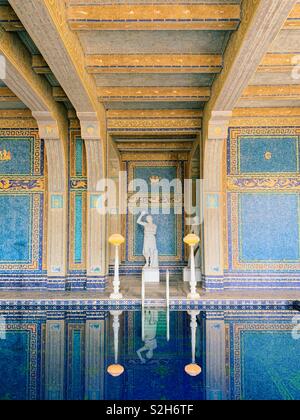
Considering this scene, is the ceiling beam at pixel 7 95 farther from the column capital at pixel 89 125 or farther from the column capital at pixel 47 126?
the column capital at pixel 89 125

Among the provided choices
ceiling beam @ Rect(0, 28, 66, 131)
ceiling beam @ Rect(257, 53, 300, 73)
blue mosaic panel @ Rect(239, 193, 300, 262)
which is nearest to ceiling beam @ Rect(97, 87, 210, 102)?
ceiling beam @ Rect(0, 28, 66, 131)

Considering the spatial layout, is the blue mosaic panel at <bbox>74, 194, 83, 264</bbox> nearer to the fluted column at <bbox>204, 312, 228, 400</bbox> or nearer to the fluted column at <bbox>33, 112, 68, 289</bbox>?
the fluted column at <bbox>33, 112, 68, 289</bbox>

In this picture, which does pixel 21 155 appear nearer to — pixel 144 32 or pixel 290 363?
pixel 144 32

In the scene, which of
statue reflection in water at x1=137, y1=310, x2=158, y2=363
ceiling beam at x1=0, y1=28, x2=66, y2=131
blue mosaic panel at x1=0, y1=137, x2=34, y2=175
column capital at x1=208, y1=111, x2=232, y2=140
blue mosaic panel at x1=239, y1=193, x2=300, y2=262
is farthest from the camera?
blue mosaic panel at x1=0, y1=137, x2=34, y2=175

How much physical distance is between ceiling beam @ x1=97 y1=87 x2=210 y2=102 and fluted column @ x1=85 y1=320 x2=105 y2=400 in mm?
3913

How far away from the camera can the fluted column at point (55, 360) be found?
2.83 m

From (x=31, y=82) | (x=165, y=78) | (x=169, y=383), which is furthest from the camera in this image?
(x=165, y=78)

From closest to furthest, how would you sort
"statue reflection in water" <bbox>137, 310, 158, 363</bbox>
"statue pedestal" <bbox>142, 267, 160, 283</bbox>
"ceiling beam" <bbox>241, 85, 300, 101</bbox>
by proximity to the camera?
"statue reflection in water" <bbox>137, 310, 158, 363</bbox> < "ceiling beam" <bbox>241, 85, 300, 101</bbox> < "statue pedestal" <bbox>142, 267, 160, 283</bbox>

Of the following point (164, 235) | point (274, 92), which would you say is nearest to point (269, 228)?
point (274, 92)

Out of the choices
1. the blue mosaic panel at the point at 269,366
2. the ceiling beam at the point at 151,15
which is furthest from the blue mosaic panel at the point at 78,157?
the blue mosaic panel at the point at 269,366

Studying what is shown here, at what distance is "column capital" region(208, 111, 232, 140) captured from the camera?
6883 millimetres

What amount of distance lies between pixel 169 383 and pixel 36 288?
5.42 meters

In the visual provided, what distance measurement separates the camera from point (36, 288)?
7.81 metres

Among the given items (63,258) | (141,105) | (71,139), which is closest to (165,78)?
(141,105)
